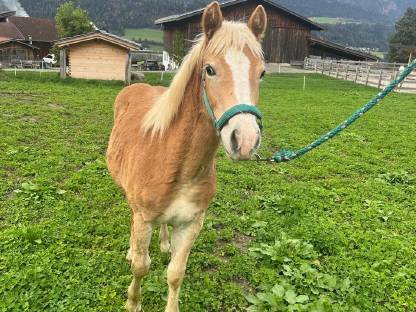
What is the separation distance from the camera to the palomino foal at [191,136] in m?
2.42

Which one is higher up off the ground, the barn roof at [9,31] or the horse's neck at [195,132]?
the barn roof at [9,31]

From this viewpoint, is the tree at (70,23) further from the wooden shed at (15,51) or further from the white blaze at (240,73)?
the white blaze at (240,73)

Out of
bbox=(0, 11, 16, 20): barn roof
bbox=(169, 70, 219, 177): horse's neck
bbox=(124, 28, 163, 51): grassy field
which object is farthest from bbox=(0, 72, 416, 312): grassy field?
bbox=(124, 28, 163, 51): grassy field

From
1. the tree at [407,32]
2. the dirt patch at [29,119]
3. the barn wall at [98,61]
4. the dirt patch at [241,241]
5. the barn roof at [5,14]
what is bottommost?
the dirt patch at [241,241]

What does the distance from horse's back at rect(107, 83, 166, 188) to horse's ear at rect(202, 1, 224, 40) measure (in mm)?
1339

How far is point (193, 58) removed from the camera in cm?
284

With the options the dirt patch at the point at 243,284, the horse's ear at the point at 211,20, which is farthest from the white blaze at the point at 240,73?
the dirt patch at the point at 243,284

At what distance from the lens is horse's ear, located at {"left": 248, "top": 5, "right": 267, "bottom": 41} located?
2807mm

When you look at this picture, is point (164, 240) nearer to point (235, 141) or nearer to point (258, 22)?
point (235, 141)

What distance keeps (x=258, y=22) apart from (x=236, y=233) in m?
3.43

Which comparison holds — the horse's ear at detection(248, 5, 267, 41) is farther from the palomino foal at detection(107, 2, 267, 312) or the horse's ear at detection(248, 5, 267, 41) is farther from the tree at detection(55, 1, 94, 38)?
the tree at detection(55, 1, 94, 38)

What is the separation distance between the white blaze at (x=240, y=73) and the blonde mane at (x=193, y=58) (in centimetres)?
6

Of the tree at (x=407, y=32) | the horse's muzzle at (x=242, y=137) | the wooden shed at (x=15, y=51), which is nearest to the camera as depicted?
the horse's muzzle at (x=242, y=137)

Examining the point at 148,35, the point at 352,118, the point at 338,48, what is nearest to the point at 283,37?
the point at 338,48
